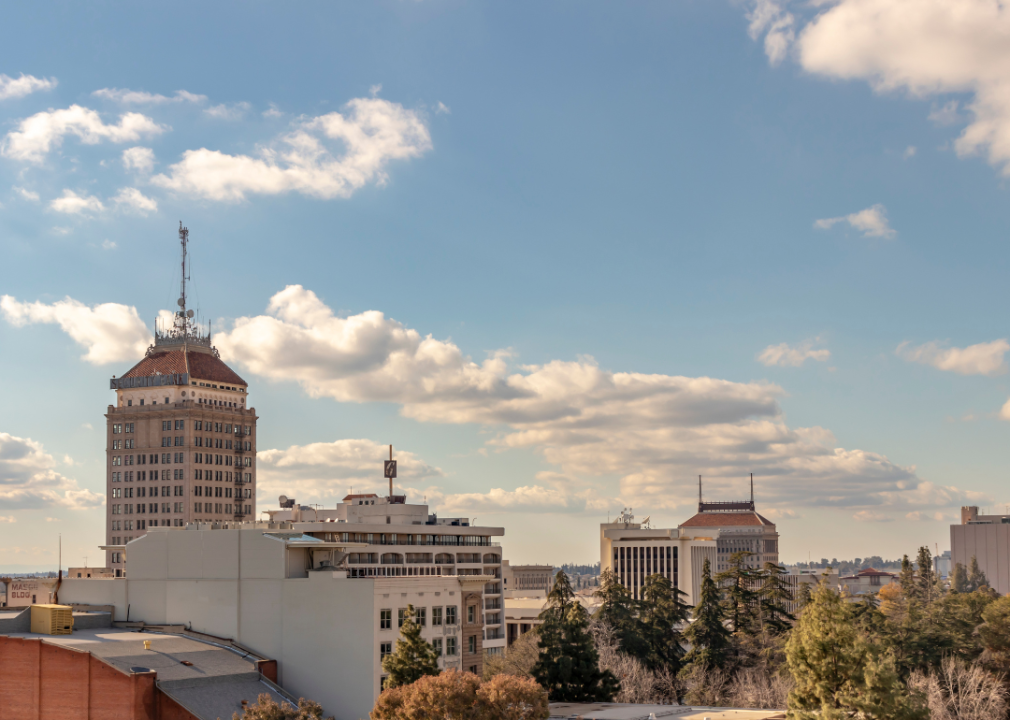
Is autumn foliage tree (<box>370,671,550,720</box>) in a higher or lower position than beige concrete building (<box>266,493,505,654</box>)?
lower

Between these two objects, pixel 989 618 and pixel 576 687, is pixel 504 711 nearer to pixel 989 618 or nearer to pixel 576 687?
pixel 576 687

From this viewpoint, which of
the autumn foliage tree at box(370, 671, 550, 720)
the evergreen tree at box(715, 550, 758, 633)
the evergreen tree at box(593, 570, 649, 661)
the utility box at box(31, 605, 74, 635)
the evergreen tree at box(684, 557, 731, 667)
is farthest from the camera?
the evergreen tree at box(715, 550, 758, 633)

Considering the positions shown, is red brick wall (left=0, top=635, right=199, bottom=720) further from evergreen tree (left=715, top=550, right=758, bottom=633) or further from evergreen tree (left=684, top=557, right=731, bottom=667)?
evergreen tree (left=715, top=550, right=758, bottom=633)

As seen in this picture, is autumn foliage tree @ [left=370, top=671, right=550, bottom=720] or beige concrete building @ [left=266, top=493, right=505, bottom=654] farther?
beige concrete building @ [left=266, top=493, right=505, bottom=654]

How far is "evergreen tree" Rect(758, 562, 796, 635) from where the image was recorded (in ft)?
424

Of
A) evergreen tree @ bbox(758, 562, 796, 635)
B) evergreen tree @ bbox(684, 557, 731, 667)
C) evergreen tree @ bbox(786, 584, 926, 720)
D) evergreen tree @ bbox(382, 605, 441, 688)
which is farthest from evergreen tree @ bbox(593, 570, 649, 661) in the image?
evergreen tree @ bbox(786, 584, 926, 720)

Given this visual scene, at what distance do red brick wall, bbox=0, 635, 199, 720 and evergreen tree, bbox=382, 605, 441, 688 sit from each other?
1835cm

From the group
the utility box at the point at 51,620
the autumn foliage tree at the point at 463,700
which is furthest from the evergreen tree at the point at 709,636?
the utility box at the point at 51,620

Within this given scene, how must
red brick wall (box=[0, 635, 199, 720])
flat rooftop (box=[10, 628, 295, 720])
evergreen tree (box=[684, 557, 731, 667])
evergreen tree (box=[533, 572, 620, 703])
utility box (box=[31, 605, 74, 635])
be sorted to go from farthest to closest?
evergreen tree (box=[684, 557, 731, 667]) < utility box (box=[31, 605, 74, 635]) < evergreen tree (box=[533, 572, 620, 703]) < flat rooftop (box=[10, 628, 295, 720]) < red brick wall (box=[0, 635, 199, 720])

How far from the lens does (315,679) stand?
111438mm

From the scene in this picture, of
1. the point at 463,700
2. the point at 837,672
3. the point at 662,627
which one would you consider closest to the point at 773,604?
the point at 662,627

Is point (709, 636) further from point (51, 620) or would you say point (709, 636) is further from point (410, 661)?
point (51, 620)

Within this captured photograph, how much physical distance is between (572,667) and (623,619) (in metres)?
23.5

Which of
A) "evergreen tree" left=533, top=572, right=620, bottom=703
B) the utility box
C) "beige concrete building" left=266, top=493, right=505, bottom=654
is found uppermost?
"beige concrete building" left=266, top=493, right=505, bottom=654
